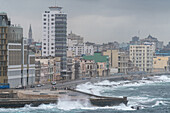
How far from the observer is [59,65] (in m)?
Result: 186

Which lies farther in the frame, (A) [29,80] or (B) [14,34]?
(A) [29,80]

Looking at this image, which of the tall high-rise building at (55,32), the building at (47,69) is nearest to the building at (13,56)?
the building at (47,69)

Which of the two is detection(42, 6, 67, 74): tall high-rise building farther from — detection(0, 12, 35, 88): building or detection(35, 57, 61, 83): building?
detection(0, 12, 35, 88): building

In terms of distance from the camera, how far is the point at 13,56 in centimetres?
12488

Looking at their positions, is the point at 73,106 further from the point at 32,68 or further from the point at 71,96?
the point at 32,68

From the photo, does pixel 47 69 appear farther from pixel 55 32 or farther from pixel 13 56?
pixel 13 56

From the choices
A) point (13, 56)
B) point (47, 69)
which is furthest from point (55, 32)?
point (13, 56)

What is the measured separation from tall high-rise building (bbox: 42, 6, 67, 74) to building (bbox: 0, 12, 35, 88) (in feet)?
159

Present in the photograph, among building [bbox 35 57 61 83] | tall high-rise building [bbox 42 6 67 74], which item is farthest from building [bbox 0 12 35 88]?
tall high-rise building [bbox 42 6 67 74]

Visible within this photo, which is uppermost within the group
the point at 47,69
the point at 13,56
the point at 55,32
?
the point at 55,32

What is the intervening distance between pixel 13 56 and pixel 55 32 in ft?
211

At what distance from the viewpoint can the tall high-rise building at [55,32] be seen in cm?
18762

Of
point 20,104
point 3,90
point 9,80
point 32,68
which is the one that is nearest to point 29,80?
point 32,68

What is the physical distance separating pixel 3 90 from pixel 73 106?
17.4 m
